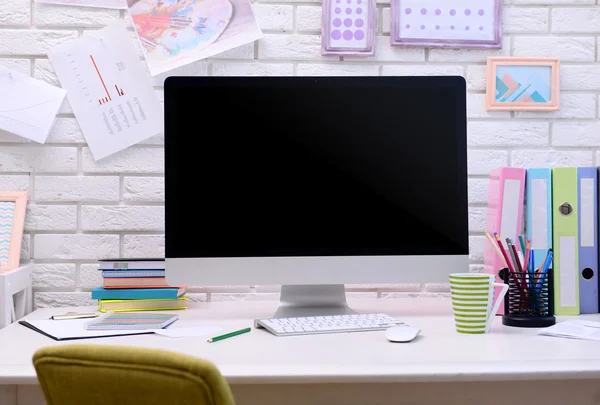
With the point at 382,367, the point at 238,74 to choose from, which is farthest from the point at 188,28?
the point at 382,367

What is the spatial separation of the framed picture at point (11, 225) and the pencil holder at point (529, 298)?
1.20 m

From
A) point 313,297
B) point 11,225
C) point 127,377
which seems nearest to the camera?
point 127,377

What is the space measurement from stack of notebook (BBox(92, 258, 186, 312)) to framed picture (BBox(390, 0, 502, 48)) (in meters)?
0.88

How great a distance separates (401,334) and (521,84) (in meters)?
0.90

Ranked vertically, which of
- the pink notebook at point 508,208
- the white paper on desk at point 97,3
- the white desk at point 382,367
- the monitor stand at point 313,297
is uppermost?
the white paper on desk at point 97,3

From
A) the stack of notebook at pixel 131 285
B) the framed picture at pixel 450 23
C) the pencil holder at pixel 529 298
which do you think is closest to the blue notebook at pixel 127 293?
the stack of notebook at pixel 131 285

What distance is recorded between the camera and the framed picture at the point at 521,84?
177cm

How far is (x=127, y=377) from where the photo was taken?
2.46 ft

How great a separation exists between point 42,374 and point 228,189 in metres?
0.69

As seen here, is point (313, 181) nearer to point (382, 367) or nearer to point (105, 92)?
point (382, 367)

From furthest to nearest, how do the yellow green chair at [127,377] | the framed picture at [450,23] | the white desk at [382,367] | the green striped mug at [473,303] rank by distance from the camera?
the framed picture at [450,23] < the green striped mug at [473,303] < the white desk at [382,367] < the yellow green chair at [127,377]

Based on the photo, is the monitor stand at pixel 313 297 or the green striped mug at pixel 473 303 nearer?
the green striped mug at pixel 473 303

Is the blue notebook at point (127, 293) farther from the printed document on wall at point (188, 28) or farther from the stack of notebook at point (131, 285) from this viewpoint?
the printed document on wall at point (188, 28)

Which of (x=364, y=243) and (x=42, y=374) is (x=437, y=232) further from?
(x=42, y=374)
